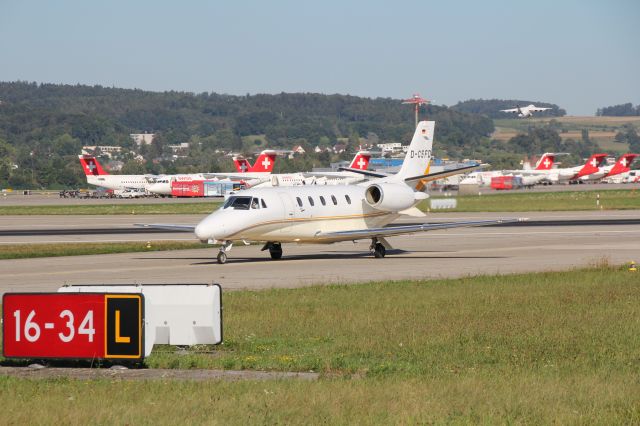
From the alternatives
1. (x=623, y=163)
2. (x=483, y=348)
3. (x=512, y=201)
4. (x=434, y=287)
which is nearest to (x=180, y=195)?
(x=512, y=201)

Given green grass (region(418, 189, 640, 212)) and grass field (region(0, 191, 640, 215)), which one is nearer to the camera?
green grass (region(418, 189, 640, 212))

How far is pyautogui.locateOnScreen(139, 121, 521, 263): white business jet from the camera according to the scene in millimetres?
36531

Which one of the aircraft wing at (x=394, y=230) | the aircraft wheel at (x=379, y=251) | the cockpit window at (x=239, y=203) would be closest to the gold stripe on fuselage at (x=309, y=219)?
the aircraft wing at (x=394, y=230)

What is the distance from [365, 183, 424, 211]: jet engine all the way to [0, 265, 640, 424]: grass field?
14.7 metres

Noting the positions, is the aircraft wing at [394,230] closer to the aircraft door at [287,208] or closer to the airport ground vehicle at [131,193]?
the aircraft door at [287,208]

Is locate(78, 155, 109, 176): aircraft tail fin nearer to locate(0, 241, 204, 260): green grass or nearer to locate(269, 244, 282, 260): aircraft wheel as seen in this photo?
locate(0, 241, 204, 260): green grass

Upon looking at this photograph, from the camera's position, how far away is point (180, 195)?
134 metres

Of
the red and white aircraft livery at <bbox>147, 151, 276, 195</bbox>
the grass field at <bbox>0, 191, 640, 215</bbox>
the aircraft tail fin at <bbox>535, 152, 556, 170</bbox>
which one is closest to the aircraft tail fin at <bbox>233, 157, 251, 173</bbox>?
the red and white aircraft livery at <bbox>147, 151, 276, 195</bbox>

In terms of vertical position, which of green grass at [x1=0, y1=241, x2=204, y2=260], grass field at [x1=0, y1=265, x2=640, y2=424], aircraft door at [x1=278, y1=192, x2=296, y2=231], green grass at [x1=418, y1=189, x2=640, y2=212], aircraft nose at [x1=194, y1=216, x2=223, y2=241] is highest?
aircraft door at [x1=278, y1=192, x2=296, y2=231]

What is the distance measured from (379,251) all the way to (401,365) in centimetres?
2428

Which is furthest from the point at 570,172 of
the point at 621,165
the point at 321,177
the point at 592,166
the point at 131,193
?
the point at 131,193

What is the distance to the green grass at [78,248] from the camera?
43.1m

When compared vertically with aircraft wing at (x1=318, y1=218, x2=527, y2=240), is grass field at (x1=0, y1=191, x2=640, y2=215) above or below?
below

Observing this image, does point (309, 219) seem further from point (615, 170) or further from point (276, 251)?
point (615, 170)
